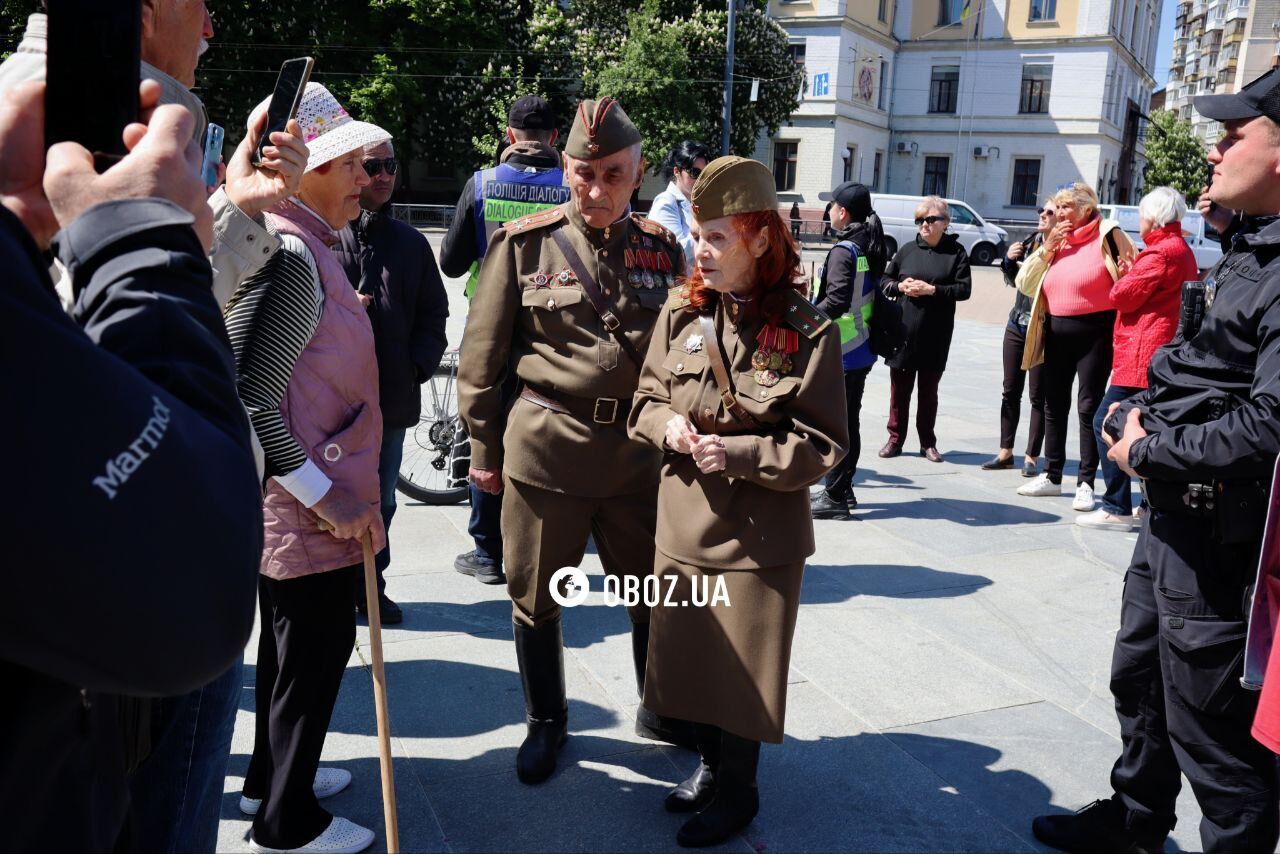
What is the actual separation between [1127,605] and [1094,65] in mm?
52293

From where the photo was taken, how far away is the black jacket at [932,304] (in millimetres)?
8016

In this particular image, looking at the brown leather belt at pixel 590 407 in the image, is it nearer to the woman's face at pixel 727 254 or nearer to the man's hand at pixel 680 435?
the man's hand at pixel 680 435

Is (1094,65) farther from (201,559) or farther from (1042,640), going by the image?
(201,559)

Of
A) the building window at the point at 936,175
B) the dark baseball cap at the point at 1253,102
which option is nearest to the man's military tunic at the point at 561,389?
the dark baseball cap at the point at 1253,102

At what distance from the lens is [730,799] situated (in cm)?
314

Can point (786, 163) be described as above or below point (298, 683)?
above

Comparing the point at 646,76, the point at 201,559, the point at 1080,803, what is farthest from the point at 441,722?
the point at 646,76

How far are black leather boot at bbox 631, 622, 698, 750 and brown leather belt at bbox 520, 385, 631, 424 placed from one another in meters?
0.77

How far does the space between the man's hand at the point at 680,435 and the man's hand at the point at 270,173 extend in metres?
1.31

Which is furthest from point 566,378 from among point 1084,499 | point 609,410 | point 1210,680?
point 1084,499

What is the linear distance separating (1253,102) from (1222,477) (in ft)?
3.21

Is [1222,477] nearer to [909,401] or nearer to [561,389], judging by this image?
[561,389]

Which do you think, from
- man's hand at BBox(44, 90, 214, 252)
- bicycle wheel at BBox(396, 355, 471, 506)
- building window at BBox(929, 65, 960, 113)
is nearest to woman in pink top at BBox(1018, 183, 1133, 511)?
bicycle wheel at BBox(396, 355, 471, 506)

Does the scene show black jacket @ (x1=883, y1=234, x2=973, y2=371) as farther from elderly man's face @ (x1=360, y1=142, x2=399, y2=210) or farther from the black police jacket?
the black police jacket
